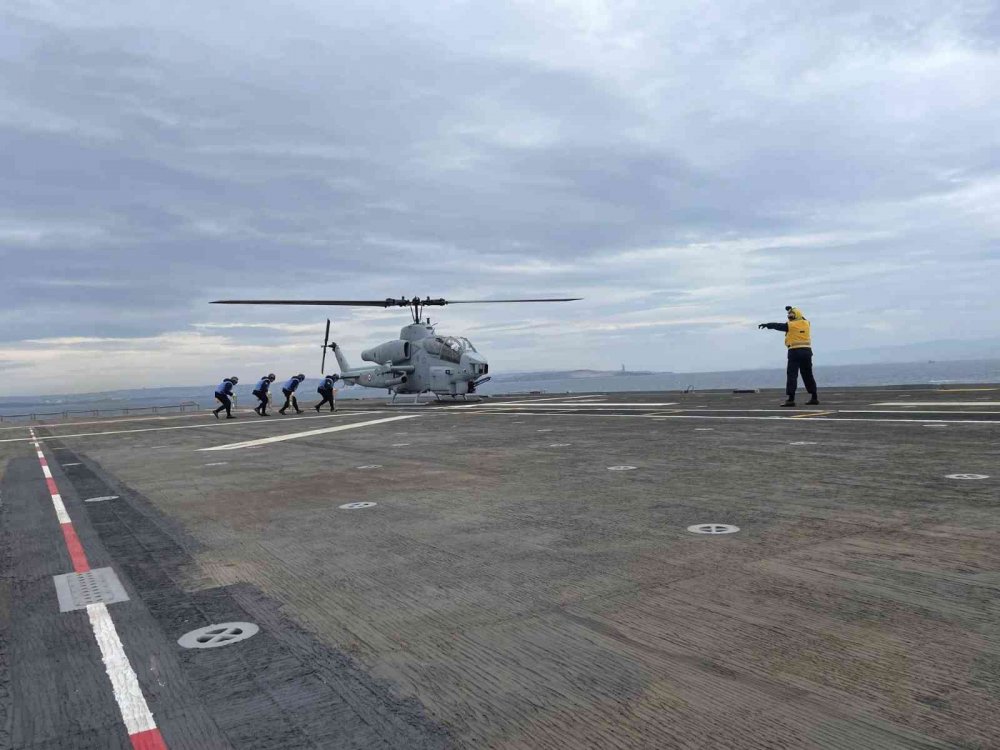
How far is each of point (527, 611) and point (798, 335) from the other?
1518 centimetres

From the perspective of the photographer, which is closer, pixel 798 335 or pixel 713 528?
pixel 713 528

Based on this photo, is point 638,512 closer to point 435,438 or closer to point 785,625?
point 785,625

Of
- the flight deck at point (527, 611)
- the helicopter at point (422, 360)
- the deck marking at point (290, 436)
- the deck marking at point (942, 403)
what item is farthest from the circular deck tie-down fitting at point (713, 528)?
the helicopter at point (422, 360)

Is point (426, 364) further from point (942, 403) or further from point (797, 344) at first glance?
point (942, 403)

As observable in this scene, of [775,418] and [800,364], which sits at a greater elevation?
[800,364]

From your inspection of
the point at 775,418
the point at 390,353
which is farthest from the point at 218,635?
the point at 390,353

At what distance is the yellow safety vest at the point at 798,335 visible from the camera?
16500 millimetres

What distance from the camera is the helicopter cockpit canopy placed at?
→ 3291 centimetres

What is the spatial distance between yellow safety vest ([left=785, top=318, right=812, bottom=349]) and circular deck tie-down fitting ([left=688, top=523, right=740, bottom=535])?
12.7m

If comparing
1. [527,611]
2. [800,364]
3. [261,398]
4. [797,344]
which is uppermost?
[797,344]

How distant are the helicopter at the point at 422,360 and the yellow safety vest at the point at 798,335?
1560cm

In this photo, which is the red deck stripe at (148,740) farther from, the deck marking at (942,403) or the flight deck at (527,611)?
the deck marking at (942,403)

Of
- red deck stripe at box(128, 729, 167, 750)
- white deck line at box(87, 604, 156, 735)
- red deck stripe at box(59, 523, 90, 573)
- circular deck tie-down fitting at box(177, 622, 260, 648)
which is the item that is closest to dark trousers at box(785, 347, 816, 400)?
red deck stripe at box(59, 523, 90, 573)

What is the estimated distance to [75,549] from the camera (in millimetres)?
5871
